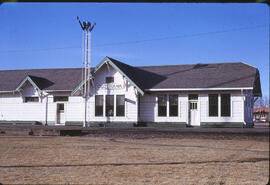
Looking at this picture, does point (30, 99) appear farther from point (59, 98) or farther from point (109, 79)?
point (109, 79)

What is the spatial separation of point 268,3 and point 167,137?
15.2 metres

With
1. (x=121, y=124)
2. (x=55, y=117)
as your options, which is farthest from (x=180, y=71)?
(x=55, y=117)

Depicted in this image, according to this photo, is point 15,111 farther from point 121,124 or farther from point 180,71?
point 180,71

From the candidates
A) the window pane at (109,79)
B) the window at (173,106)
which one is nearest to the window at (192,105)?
the window at (173,106)

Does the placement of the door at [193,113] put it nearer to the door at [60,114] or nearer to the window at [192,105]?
the window at [192,105]

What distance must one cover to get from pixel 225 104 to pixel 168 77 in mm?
4813

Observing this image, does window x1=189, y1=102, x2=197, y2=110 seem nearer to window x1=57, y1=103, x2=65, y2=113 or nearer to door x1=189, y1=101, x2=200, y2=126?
door x1=189, y1=101, x2=200, y2=126

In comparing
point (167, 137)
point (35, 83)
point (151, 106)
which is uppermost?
point (35, 83)

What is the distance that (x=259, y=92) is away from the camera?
26000mm

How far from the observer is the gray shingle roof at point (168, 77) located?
21.3m

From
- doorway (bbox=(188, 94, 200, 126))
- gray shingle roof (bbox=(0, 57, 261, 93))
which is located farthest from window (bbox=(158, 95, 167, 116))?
doorway (bbox=(188, 94, 200, 126))

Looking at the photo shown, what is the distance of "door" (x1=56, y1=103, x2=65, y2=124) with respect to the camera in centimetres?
2450

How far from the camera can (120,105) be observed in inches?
886

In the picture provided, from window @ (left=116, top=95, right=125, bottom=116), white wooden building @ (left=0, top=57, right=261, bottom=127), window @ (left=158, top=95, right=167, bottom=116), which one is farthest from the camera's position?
window @ (left=116, top=95, right=125, bottom=116)
